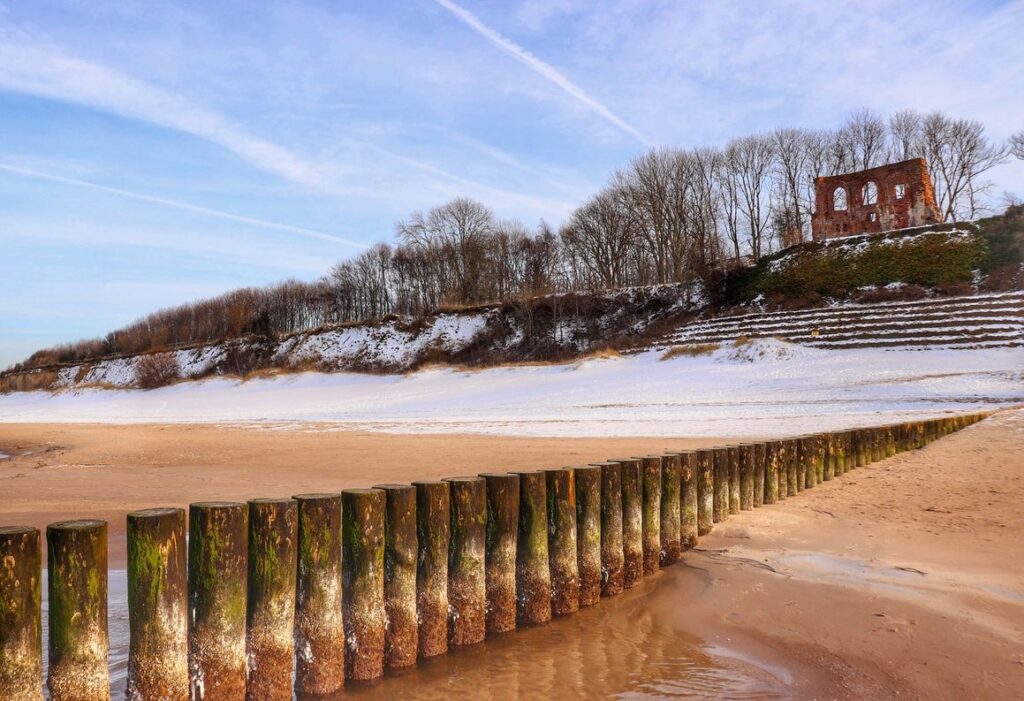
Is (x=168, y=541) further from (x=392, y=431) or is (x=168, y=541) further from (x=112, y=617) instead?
(x=392, y=431)

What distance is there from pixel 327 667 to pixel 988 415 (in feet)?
50.7

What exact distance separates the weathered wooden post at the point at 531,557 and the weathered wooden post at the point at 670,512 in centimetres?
146

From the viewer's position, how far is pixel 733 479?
270 inches

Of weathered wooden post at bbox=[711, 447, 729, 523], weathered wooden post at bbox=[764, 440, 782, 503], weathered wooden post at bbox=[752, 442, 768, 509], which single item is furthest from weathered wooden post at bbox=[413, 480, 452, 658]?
weathered wooden post at bbox=[764, 440, 782, 503]

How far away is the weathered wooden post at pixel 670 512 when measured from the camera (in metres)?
5.68

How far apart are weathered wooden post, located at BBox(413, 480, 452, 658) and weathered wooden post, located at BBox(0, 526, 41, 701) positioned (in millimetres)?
1797

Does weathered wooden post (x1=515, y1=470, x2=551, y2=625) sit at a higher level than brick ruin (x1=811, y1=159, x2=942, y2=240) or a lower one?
lower

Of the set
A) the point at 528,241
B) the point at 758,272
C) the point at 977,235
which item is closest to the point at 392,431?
the point at 758,272

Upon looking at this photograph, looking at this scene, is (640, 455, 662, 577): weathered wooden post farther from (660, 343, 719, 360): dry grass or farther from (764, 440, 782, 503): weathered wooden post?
(660, 343, 719, 360): dry grass

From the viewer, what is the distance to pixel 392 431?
63.0ft

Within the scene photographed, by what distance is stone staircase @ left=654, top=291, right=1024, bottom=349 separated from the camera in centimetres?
3047

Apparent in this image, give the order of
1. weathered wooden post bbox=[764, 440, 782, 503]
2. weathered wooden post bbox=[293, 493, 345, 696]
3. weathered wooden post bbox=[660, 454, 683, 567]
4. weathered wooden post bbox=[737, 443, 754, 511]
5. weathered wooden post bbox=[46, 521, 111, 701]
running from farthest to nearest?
weathered wooden post bbox=[764, 440, 782, 503] → weathered wooden post bbox=[737, 443, 754, 511] → weathered wooden post bbox=[660, 454, 683, 567] → weathered wooden post bbox=[293, 493, 345, 696] → weathered wooden post bbox=[46, 521, 111, 701]

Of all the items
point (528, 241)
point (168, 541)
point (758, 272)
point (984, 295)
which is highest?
point (528, 241)

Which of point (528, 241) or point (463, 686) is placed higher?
point (528, 241)
